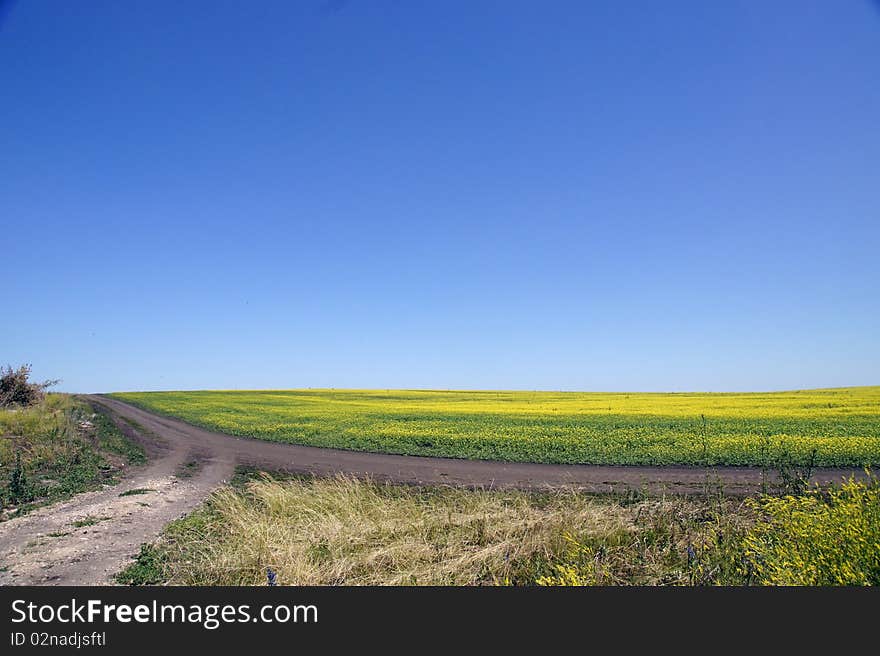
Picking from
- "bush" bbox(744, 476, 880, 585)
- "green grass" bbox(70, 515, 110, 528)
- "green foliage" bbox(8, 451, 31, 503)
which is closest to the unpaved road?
"green grass" bbox(70, 515, 110, 528)

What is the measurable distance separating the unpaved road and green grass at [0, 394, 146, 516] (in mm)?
813

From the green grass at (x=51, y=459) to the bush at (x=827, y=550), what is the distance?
14.2 meters

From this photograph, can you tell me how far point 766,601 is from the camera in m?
3.60

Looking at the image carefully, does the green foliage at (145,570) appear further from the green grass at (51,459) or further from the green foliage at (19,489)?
the green foliage at (19,489)

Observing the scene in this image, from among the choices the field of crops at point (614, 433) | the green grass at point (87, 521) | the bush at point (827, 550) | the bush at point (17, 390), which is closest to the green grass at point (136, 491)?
the green grass at point (87, 521)

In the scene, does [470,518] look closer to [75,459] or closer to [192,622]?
[192,622]

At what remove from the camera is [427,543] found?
22.9 ft

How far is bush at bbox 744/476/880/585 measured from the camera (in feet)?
13.7

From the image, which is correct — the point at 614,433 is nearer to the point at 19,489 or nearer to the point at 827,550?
the point at 827,550

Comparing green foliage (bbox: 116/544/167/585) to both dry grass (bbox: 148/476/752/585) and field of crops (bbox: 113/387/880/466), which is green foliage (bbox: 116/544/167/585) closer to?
dry grass (bbox: 148/476/752/585)

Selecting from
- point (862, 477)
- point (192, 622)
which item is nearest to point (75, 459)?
point (192, 622)

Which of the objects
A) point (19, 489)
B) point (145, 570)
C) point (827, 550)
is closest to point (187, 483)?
point (19, 489)

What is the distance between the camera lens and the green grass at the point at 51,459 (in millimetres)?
12578

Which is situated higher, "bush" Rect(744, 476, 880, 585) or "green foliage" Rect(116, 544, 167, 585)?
"bush" Rect(744, 476, 880, 585)
